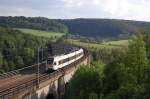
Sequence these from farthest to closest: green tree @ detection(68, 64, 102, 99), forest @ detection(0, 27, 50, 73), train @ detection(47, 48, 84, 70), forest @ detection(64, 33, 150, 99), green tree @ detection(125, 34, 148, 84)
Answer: forest @ detection(0, 27, 50, 73) → train @ detection(47, 48, 84, 70) → green tree @ detection(68, 64, 102, 99) → green tree @ detection(125, 34, 148, 84) → forest @ detection(64, 33, 150, 99)

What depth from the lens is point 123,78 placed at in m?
51.1

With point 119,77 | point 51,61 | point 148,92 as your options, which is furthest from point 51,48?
point 148,92

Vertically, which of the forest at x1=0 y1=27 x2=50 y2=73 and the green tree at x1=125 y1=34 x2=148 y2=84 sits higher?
the green tree at x1=125 y1=34 x2=148 y2=84

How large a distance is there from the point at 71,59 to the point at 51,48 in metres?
62.1

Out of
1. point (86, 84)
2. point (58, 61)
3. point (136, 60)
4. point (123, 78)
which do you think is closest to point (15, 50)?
point (58, 61)

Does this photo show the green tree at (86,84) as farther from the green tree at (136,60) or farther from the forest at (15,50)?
the forest at (15,50)

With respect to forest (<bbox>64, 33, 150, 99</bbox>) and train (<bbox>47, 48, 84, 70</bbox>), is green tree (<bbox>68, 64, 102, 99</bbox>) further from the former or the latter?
train (<bbox>47, 48, 84, 70</bbox>)

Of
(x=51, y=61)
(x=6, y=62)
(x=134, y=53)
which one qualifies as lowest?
(x=6, y=62)

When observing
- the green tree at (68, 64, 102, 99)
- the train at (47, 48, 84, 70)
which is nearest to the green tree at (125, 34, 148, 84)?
the green tree at (68, 64, 102, 99)

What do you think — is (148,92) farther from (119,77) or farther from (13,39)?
(13,39)

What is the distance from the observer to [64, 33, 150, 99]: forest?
144 feet

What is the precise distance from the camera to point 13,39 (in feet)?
570

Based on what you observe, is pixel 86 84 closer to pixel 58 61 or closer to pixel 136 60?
pixel 136 60

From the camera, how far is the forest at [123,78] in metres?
44.0
